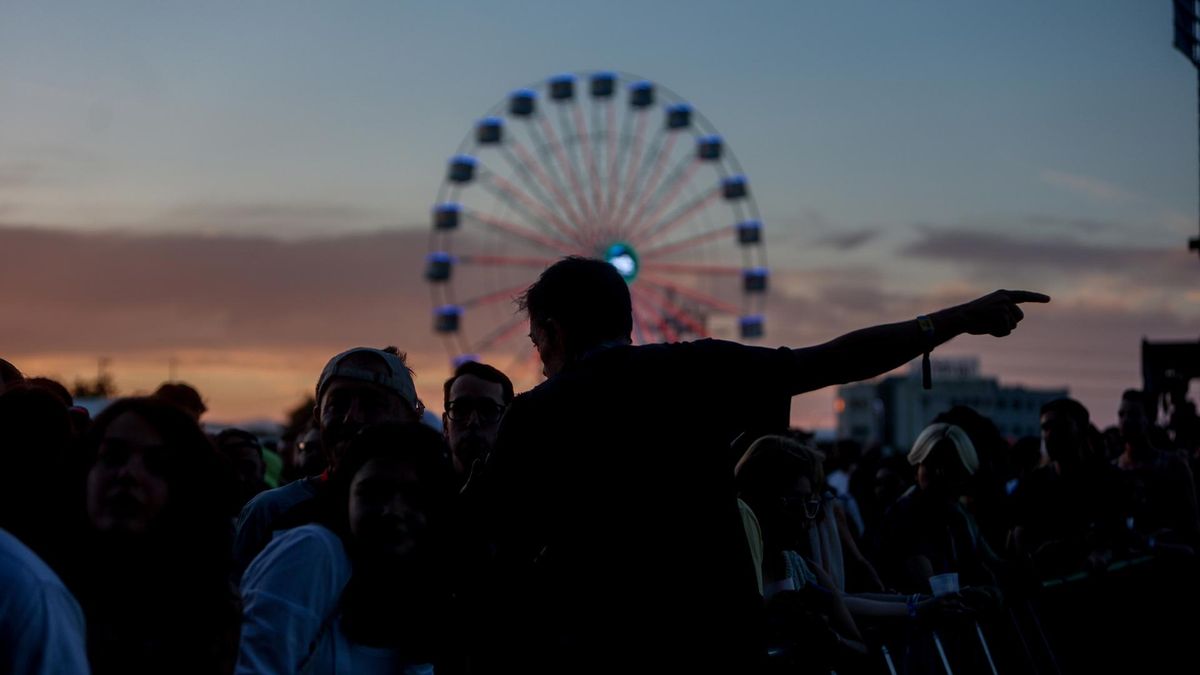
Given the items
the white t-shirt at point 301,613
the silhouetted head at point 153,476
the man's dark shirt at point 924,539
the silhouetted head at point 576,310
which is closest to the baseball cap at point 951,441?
the man's dark shirt at point 924,539

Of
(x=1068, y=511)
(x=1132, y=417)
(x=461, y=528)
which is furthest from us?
(x=1132, y=417)

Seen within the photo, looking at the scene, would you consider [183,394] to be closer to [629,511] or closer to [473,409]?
[473,409]

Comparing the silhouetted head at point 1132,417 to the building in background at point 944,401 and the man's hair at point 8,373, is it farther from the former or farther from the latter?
the building in background at point 944,401

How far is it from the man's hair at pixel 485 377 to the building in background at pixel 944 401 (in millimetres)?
132775

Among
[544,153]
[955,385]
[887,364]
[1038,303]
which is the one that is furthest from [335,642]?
[955,385]

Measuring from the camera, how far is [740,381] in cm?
373

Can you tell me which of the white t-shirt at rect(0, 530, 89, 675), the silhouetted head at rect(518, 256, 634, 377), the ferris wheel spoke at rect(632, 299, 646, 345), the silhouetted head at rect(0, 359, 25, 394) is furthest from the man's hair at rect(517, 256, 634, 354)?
the ferris wheel spoke at rect(632, 299, 646, 345)

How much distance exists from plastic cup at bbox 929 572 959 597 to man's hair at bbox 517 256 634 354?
10.3 feet

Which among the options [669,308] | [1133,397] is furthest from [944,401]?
[1133,397]

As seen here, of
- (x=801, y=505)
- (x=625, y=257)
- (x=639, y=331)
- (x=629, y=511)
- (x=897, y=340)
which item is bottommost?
(x=801, y=505)

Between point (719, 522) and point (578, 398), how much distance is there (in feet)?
1.47

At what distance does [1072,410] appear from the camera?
31.6ft

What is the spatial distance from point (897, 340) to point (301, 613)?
1.61 m

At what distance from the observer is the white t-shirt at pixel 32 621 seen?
107 inches
